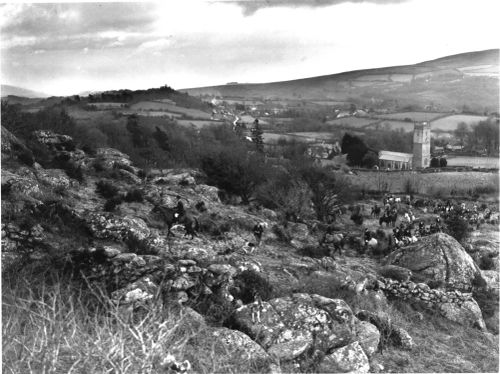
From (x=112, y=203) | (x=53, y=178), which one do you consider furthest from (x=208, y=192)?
(x=53, y=178)

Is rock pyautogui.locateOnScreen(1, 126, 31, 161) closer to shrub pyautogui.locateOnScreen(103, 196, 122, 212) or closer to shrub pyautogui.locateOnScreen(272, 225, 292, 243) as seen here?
shrub pyautogui.locateOnScreen(103, 196, 122, 212)

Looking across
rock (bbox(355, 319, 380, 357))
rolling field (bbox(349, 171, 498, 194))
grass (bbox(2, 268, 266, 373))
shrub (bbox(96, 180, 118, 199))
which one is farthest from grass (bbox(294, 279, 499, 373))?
shrub (bbox(96, 180, 118, 199))

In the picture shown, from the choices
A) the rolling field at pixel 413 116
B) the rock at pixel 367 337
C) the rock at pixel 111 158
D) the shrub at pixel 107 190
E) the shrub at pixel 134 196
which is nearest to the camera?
the rock at pixel 367 337

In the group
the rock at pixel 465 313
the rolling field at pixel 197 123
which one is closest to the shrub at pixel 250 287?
the rock at pixel 465 313

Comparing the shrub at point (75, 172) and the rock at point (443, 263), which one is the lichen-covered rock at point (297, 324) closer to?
the rock at point (443, 263)

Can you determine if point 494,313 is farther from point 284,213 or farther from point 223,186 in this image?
point 223,186

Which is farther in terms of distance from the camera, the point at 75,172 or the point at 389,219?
the point at 75,172

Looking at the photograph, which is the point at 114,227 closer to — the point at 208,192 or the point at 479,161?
the point at 208,192
